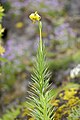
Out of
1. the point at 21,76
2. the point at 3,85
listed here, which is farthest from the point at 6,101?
the point at 21,76

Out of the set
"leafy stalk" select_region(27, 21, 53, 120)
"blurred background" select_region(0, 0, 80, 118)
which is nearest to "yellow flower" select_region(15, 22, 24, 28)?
"blurred background" select_region(0, 0, 80, 118)

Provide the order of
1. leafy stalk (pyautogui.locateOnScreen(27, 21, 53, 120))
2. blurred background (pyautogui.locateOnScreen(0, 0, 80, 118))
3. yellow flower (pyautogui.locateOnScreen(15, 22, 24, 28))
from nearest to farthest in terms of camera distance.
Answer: leafy stalk (pyautogui.locateOnScreen(27, 21, 53, 120))
blurred background (pyautogui.locateOnScreen(0, 0, 80, 118))
yellow flower (pyautogui.locateOnScreen(15, 22, 24, 28))

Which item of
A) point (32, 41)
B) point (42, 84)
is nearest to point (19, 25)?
point (32, 41)

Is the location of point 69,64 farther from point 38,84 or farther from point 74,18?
point 38,84

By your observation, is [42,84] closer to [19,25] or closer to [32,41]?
[32,41]

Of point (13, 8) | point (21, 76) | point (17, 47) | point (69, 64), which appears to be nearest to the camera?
point (69, 64)

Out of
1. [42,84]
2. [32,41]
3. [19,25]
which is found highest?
[42,84]

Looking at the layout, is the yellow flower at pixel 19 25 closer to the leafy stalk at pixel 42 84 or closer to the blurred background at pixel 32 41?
the blurred background at pixel 32 41

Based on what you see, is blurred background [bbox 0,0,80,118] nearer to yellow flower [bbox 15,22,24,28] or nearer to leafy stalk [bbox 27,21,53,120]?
yellow flower [bbox 15,22,24,28]
